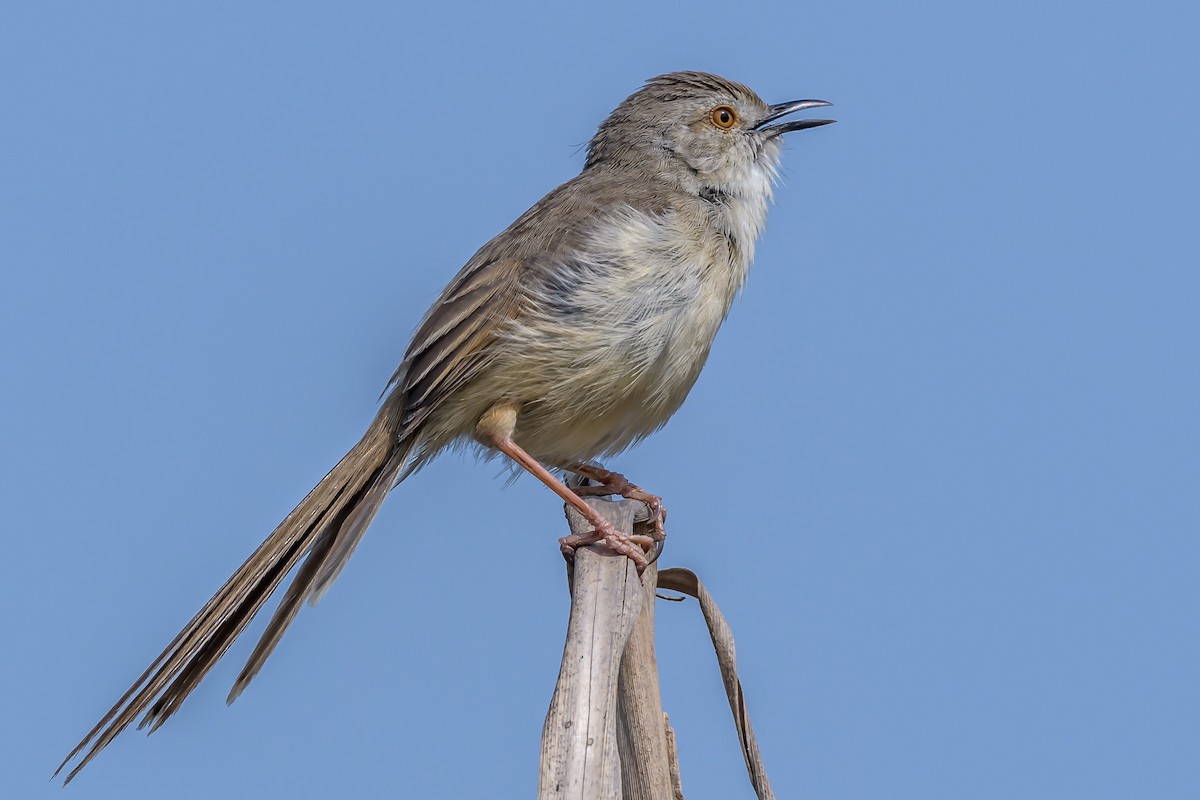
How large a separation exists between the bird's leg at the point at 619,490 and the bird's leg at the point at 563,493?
269mm

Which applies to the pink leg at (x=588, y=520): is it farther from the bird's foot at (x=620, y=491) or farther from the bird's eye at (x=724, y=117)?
the bird's eye at (x=724, y=117)

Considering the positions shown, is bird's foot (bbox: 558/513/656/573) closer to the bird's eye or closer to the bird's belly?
the bird's belly

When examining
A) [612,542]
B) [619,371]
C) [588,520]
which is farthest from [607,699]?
[619,371]

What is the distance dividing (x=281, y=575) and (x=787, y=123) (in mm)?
3288

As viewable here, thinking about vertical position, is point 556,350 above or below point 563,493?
above

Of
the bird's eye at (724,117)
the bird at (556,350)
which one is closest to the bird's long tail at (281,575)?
the bird at (556,350)

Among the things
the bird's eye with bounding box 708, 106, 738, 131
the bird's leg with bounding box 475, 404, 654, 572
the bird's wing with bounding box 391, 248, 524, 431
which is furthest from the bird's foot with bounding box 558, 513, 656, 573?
the bird's eye with bounding box 708, 106, 738, 131

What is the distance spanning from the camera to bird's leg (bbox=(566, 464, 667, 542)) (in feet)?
16.7

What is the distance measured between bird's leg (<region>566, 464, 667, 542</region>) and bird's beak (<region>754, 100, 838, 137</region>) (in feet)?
6.02

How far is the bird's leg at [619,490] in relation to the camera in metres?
5.10

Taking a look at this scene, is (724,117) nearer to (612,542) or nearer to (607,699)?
(612,542)

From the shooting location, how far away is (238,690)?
4.45 meters

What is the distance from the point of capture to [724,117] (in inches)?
241

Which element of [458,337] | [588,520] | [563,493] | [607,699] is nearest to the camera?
[607,699]
